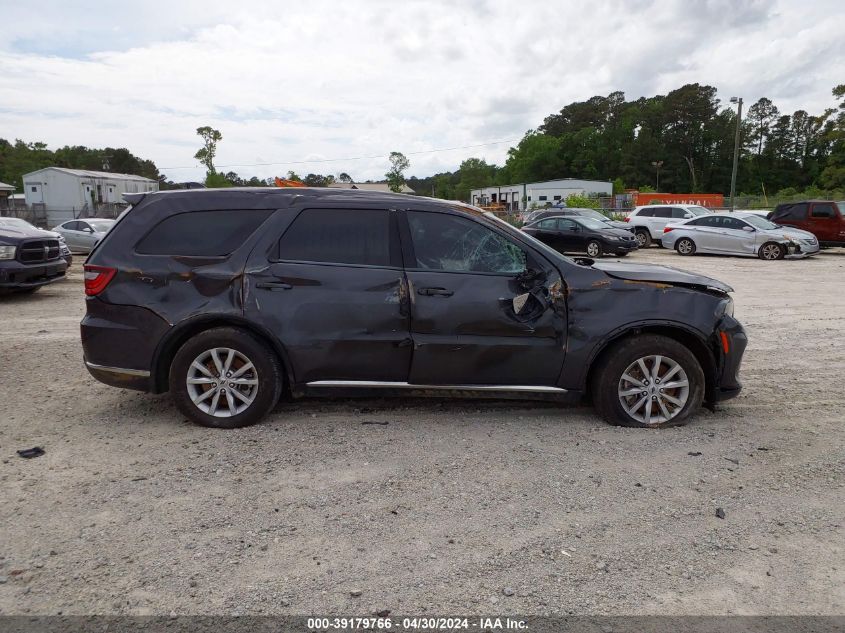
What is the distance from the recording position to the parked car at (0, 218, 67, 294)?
33.5 feet

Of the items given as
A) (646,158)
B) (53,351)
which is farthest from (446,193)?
(53,351)

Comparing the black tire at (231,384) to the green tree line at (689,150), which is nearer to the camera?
the black tire at (231,384)

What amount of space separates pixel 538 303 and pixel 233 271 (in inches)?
87.5

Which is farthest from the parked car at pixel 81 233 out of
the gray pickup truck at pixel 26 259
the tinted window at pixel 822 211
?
the tinted window at pixel 822 211

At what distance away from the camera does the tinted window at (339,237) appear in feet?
14.9

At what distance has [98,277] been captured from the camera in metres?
4.54

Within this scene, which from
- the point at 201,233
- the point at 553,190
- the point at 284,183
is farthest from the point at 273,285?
the point at 553,190

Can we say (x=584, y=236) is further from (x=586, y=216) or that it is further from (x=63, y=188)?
A: (x=63, y=188)

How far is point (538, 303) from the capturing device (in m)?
4.46

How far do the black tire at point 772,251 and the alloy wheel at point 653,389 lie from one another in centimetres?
1635

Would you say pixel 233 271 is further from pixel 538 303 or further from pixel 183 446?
pixel 538 303

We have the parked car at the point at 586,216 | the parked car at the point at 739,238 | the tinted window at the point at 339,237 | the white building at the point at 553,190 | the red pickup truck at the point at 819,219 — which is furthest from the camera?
the white building at the point at 553,190

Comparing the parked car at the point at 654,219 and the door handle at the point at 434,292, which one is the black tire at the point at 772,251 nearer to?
the parked car at the point at 654,219

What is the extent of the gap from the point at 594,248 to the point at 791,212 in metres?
7.16
